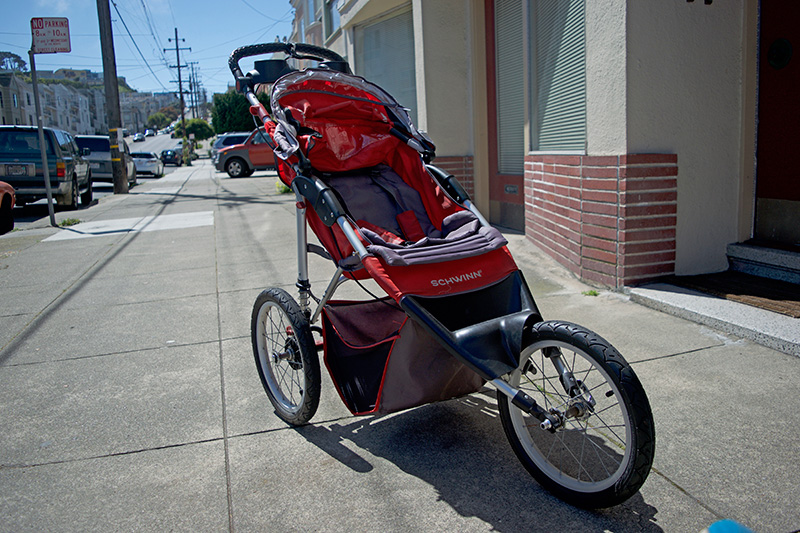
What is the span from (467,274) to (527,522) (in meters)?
1.06

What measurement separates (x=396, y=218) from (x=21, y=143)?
42.5 feet

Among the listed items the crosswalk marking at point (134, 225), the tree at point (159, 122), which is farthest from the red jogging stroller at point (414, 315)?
the tree at point (159, 122)

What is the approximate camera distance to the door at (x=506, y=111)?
785 cm

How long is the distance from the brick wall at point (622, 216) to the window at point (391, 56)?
5457mm

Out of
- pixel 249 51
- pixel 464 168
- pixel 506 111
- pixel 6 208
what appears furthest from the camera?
pixel 6 208

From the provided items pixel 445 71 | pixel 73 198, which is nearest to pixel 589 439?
pixel 445 71

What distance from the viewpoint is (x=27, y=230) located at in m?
11.3

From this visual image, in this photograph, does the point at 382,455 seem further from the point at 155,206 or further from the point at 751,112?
the point at 155,206

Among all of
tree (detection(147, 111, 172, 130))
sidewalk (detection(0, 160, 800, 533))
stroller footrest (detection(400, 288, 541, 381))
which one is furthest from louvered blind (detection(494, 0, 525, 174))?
tree (detection(147, 111, 172, 130))

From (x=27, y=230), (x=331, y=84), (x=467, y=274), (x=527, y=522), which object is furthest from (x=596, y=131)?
(x=27, y=230)

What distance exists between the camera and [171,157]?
143 feet

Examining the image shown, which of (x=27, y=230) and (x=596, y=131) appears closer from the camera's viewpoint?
(x=596, y=131)

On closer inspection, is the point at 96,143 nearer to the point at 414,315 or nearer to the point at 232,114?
the point at 414,315

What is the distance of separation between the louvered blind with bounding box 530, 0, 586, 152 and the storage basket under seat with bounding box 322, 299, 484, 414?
332 centimetres
